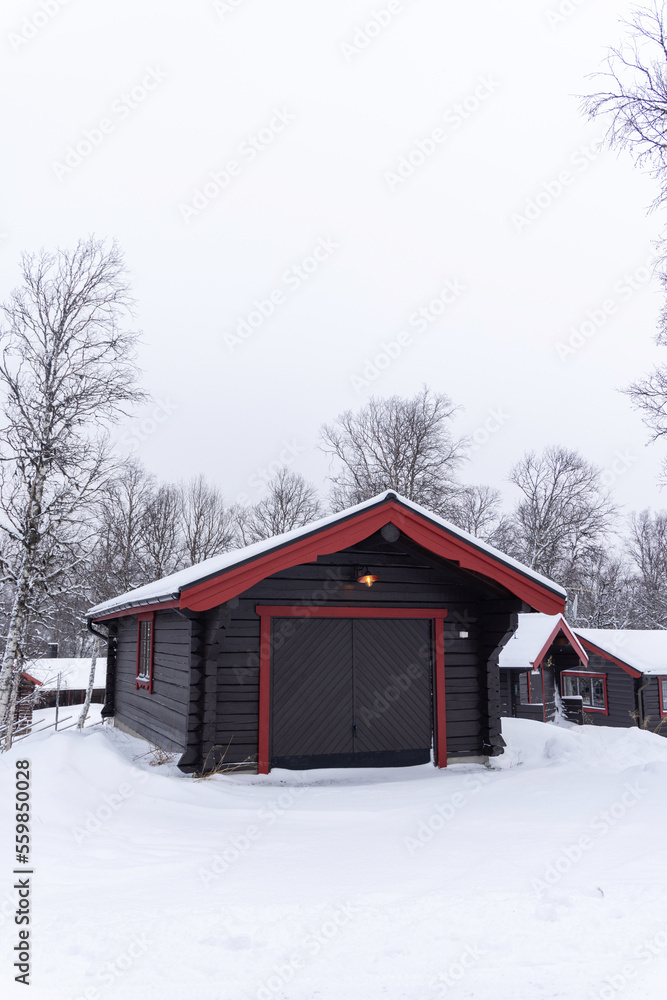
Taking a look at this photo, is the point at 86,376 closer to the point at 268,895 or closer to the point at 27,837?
the point at 27,837

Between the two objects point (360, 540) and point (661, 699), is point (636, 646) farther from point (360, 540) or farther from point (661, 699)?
point (360, 540)

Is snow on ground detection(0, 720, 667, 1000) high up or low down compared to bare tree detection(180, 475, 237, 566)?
down

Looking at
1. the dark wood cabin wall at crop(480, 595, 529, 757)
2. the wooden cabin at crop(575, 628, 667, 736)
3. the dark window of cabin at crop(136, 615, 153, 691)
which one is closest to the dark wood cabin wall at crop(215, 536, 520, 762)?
the dark wood cabin wall at crop(480, 595, 529, 757)

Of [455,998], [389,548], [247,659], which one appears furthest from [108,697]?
[455,998]

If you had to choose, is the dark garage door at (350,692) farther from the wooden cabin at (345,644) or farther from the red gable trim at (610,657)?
the red gable trim at (610,657)

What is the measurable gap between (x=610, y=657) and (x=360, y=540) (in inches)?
826

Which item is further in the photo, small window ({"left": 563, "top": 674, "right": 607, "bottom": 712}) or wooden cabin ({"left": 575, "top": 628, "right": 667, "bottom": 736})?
small window ({"left": 563, "top": 674, "right": 607, "bottom": 712})

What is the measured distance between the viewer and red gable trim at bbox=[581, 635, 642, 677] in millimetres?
26562

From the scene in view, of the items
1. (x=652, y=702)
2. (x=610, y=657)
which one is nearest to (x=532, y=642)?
(x=610, y=657)

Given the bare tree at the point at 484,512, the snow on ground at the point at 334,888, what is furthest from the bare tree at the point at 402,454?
the snow on ground at the point at 334,888

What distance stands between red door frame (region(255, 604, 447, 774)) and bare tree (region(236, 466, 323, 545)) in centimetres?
2882

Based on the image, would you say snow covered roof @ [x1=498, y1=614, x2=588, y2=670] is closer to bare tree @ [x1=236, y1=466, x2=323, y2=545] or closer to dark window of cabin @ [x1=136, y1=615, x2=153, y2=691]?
dark window of cabin @ [x1=136, y1=615, x2=153, y2=691]

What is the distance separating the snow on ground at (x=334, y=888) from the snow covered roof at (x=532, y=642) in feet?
49.2

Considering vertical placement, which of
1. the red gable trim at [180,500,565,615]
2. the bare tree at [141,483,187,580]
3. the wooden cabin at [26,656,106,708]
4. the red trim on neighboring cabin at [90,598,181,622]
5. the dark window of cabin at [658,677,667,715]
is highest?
the bare tree at [141,483,187,580]
